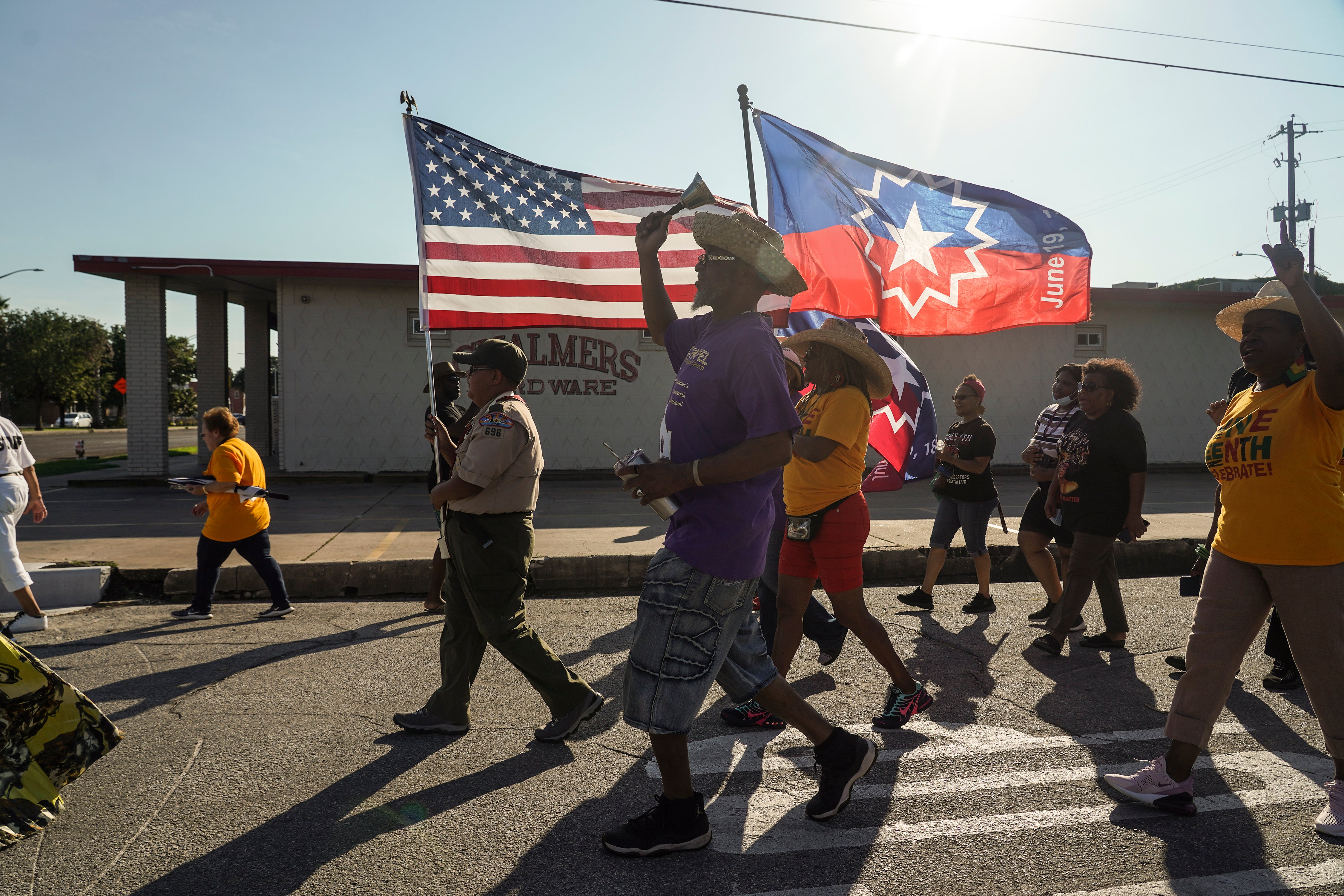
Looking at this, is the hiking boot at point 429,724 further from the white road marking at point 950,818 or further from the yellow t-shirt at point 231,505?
the yellow t-shirt at point 231,505

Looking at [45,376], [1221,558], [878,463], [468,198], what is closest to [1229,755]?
[1221,558]

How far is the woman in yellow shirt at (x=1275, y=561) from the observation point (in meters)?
3.14

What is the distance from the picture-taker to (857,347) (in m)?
4.05

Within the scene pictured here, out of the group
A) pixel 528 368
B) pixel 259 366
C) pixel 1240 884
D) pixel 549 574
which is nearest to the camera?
pixel 1240 884

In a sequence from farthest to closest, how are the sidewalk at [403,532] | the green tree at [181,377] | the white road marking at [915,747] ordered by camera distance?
the green tree at [181,377] → the sidewalk at [403,532] → the white road marking at [915,747]

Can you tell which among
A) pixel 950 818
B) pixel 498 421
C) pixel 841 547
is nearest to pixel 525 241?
pixel 498 421

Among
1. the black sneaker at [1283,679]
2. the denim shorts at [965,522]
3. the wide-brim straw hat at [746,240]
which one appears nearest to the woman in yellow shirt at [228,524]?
the wide-brim straw hat at [746,240]

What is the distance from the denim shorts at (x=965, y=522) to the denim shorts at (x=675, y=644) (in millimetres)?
4365

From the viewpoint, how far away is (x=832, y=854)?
2.89 metres

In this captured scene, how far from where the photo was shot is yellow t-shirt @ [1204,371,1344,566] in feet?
10.3

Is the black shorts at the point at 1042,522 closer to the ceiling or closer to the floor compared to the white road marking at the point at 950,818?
closer to the ceiling

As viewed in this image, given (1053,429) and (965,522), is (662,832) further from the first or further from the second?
(1053,429)

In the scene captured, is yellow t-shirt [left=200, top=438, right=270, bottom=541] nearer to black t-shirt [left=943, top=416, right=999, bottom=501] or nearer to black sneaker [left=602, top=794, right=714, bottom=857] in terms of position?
black sneaker [left=602, top=794, right=714, bottom=857]

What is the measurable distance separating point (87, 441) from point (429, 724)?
4402 centimetres
